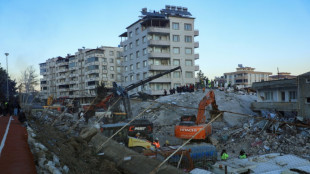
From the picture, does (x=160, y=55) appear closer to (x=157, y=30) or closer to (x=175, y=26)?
(x=157, y=30)

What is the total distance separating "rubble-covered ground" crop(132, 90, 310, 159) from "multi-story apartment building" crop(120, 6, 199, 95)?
1758 cm

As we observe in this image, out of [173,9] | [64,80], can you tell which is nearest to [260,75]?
[173,9]

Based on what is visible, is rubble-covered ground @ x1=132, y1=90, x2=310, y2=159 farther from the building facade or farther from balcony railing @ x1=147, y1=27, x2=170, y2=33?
balcony railing @ x1=147, y1=27, x2=170, y2=33

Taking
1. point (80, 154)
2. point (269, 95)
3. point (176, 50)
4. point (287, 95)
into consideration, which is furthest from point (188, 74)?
point (80, 154)

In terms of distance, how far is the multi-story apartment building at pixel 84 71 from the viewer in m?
72.5

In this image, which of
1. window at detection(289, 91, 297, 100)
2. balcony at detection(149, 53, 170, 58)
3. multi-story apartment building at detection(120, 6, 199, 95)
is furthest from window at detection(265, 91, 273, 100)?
balcony at detection(149, 53, 170, 58)

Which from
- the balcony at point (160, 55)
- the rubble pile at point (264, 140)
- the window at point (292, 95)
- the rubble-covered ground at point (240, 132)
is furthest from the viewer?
the balcony at point (160, 55)

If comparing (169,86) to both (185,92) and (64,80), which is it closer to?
(185,92)

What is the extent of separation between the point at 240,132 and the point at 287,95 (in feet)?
26.2

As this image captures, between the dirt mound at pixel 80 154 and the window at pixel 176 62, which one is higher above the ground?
the window at pixel 176 62

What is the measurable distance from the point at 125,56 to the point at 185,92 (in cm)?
2531

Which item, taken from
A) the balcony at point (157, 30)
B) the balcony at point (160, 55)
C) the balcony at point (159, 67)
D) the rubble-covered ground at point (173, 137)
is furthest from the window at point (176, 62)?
the rubble-covered ground at point (173, 137)

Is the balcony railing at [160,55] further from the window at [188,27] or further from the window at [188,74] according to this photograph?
the window at [188,27]

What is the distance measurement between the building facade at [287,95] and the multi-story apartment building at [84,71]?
49.3 m
